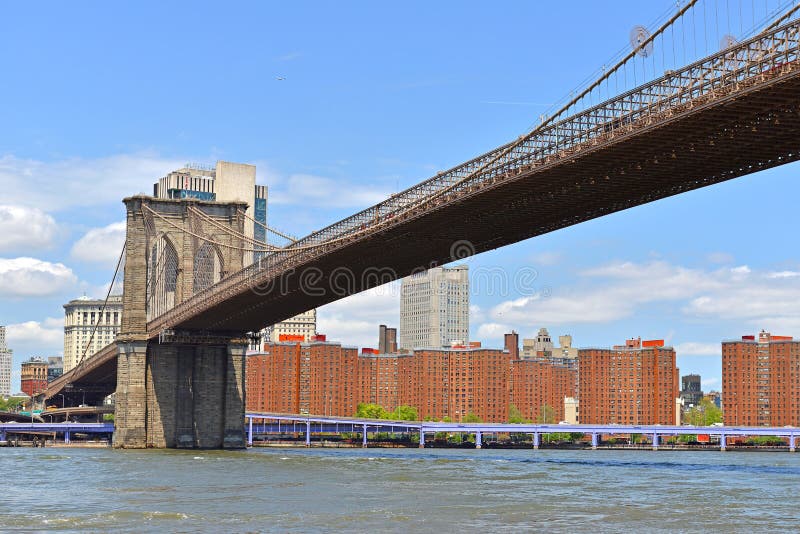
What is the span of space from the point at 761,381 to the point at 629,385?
15839 mm

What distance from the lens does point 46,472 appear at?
50.3 meters

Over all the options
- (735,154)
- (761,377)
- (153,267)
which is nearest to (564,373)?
(761,377)

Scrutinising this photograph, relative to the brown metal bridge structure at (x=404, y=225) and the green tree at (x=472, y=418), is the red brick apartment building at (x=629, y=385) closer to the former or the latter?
the green tree at (x=472, y=418)

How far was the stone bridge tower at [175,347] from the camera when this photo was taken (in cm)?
6994

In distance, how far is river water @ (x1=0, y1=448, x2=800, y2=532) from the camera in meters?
29.7

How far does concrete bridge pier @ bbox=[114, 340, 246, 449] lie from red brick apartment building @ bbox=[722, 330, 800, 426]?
3397 inches

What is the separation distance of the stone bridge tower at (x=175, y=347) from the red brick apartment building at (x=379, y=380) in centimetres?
6733

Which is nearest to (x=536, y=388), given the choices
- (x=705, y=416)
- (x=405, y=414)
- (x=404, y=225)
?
(x=405, y=414)

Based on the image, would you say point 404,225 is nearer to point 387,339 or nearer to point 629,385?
point 629,385

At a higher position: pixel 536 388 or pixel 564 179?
pixel 564 179

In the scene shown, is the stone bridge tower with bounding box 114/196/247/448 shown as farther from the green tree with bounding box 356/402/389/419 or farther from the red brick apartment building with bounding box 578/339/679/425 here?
the red brick apartment building with bounding box 578/339/679/425

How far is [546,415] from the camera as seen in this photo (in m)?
159

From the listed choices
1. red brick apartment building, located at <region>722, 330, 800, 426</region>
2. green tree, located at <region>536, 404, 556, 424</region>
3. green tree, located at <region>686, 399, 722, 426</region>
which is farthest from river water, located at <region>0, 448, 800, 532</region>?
green tree, located at <region>686, 399, 722, 426</region>

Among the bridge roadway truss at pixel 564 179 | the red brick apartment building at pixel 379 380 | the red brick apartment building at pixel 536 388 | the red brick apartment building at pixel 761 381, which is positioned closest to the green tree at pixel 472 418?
the red brick apartment building at pixel 379 380
